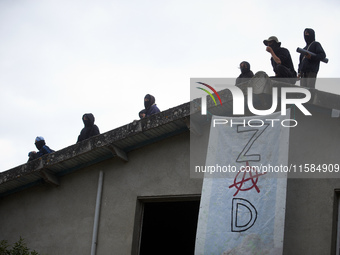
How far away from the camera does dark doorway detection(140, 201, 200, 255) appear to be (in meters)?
14.1

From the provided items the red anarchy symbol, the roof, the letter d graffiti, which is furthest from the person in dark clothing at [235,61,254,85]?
the letter d graffiti

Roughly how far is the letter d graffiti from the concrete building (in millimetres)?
550

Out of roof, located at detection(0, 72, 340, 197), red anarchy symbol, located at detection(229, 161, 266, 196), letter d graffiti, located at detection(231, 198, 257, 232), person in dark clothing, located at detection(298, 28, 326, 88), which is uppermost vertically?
person in dark clothing, located at detection(298, 28, 326, 88)

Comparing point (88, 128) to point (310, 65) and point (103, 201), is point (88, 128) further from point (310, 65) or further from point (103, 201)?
point (310, 65)

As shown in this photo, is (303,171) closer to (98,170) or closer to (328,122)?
(328,122)

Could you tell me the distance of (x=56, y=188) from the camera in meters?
12.0

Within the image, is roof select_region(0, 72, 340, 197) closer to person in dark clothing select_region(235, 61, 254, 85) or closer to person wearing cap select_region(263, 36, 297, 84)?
person wearing cap select_region(263, 36, 297, 84)

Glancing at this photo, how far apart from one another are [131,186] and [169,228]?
3884mm

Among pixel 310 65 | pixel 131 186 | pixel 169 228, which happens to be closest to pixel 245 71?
pixel 310 65

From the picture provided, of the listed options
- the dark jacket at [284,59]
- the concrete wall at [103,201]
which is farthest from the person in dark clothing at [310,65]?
the concrete wall at [103,201]

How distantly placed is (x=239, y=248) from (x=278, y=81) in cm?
265

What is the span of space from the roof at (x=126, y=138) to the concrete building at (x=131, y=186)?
17mm

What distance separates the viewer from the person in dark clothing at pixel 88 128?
13.0 metres

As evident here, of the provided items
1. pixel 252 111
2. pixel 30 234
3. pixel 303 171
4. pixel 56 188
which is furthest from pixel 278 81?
pixel 30 234
